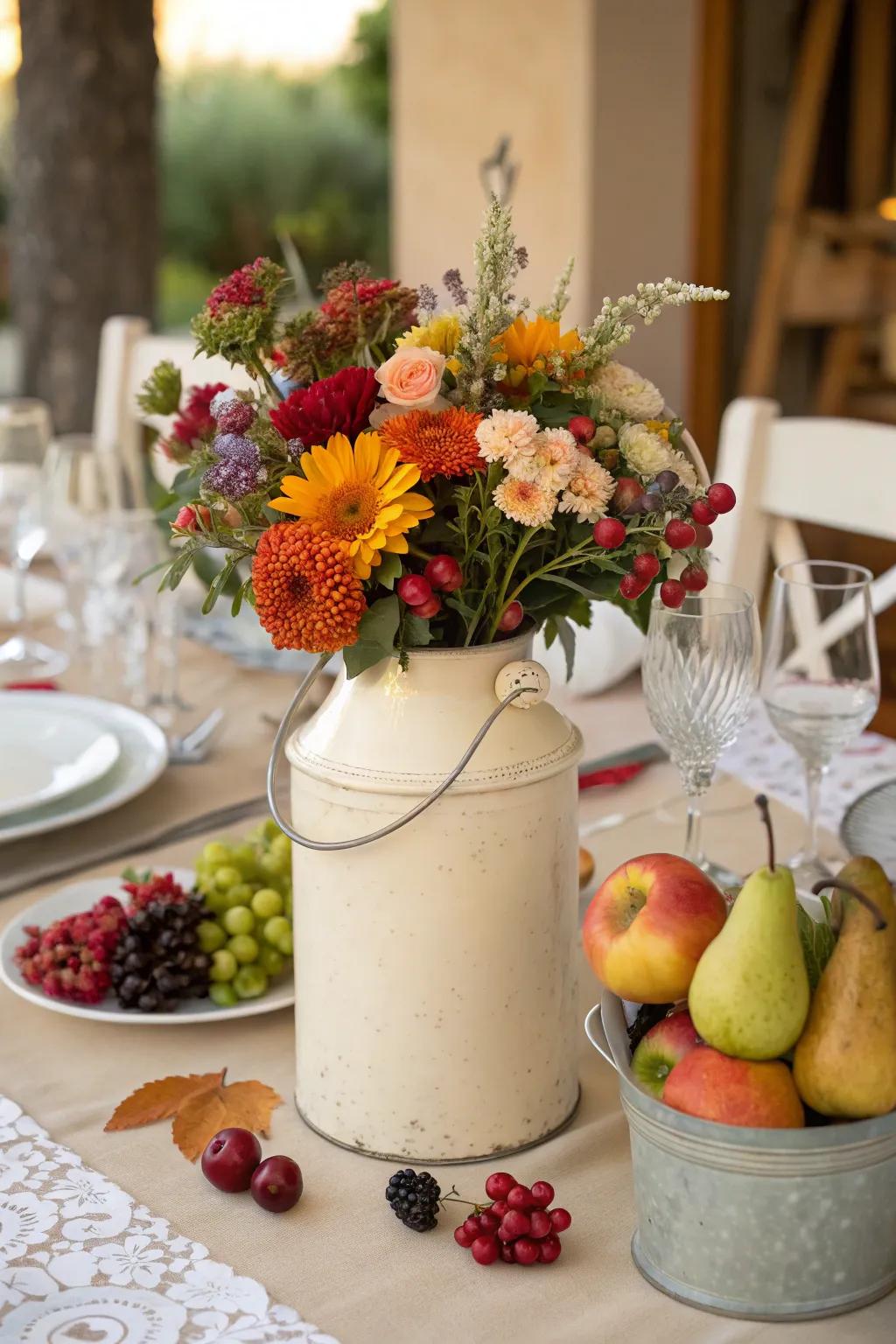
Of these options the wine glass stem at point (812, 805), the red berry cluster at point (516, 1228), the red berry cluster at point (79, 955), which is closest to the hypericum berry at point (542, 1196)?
the red berry cluster at point (516, 1228)

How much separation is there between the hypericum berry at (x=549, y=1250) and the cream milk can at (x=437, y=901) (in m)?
0.09

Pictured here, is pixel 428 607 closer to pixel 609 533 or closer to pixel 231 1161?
pixel 609 533

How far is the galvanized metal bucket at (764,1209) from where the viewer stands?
1.89 ft

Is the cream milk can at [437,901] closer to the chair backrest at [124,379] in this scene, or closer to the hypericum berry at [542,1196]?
the hypericum berry at [542,1196]

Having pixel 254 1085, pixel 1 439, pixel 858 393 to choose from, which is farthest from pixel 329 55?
pixel 254 1085

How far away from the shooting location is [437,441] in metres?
0.66

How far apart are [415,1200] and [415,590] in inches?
11.1

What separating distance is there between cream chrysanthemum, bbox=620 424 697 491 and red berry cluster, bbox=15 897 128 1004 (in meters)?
0.41

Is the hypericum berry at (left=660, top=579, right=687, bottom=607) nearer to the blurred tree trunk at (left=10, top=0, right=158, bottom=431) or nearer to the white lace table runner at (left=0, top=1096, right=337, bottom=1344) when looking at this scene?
the white lace table runner at (left=0, top=1096, right=337, bottom=1344)

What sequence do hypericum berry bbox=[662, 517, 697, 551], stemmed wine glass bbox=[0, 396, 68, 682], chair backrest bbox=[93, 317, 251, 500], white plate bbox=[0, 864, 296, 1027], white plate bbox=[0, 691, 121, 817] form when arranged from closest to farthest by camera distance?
hypericum berry bbox=[662, 517, 697, 551] → white plate bbox=[0, 864, 296, 1027] → white plate bbox=[0, 691, 121, 817] → stemmed wine glass bbox=[0, 396, 68, 682] → chair backrest bbox=[93, 317, 251, 500]

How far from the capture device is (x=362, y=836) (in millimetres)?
702

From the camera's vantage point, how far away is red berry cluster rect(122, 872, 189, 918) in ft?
2.84

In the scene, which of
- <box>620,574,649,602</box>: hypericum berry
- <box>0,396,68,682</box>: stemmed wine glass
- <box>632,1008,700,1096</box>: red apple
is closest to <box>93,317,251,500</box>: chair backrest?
<box>0,396,68,682</box>: stemmed wine glass

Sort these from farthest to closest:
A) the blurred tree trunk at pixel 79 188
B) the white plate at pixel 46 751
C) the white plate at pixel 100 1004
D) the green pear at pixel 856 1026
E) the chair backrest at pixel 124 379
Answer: the blurred tree trunk at pixel 79 188 → the chair backrest at pixel 124 379 → the white plate at pixel 46 751 → the white plate at pixel 100 1004 → the green pear at pixel 856 1026
